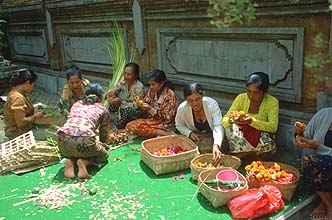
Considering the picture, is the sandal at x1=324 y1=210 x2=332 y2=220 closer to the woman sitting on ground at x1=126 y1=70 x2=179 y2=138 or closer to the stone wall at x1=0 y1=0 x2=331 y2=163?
the stone wall at x1=0 y1=0 x2=331 y2=163

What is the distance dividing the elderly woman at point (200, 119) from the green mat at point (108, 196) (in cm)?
58

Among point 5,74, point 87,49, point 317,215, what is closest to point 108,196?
point 317,215

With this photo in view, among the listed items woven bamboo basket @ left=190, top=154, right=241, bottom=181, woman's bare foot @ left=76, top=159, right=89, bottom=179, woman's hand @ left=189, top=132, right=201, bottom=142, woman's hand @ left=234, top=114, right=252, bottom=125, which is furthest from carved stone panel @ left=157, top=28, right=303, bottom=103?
woman's bare foot @ left=76, top=159, right=89, bottom=179

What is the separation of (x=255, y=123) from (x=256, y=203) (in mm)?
1171

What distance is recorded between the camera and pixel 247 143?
14.4ft

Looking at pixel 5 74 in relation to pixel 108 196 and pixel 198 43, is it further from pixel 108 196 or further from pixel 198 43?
pixel 108 196

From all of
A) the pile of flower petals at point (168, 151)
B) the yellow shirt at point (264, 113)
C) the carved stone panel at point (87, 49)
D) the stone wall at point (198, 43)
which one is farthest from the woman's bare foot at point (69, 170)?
the carved stone panel at point (87, 49)

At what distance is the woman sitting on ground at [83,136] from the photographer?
4.52m

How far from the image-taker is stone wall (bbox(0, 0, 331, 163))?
14.8 feet

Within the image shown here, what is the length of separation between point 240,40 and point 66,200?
313cm

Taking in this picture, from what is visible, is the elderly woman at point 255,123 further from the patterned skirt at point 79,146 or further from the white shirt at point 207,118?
the patterned skirt at point 79,146

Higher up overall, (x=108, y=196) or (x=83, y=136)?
(x=83, y=136)

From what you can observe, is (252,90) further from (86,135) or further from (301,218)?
(86,135)

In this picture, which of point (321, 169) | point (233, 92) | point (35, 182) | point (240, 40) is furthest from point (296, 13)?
point (35, 182)
